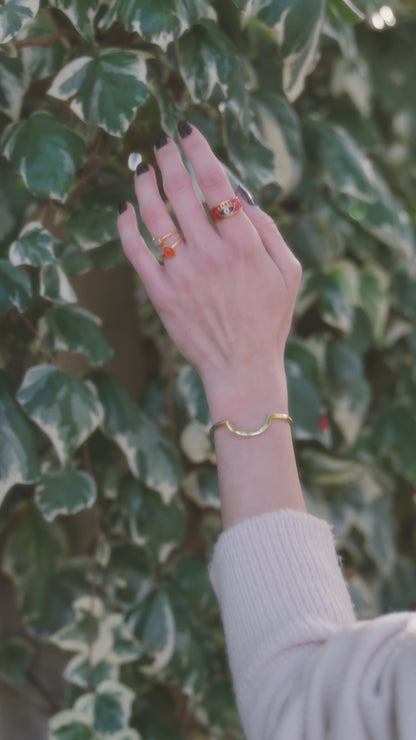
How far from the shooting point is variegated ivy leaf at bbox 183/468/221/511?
1016 millimetres

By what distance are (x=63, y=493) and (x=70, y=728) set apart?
0.79 ft

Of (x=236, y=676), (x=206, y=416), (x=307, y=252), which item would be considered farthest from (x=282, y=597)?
(x=307, y=252)

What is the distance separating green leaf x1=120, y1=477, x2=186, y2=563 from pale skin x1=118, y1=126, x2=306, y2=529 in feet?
1.16

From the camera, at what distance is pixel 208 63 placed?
75cm

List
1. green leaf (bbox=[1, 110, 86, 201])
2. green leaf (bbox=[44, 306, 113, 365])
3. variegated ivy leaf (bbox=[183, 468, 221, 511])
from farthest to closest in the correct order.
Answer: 1. variegated ivy leaf (bbox=[183, 468, 221, 511])
2. green leaf (bbox=[44, 306, 113, 365])
3. green leaf (bbox=[1, 110, 86, 201])

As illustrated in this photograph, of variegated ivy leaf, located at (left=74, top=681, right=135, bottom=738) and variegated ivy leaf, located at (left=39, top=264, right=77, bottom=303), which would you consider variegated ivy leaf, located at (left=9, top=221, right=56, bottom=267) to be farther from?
variegated ivy leaf, located at (left=74, top=681, right=135, bottom=738)

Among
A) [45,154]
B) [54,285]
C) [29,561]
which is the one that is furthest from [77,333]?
[29,561]

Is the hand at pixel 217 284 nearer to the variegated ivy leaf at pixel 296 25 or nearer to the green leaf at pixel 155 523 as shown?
the variegated ivy leaf at pixel 296 25

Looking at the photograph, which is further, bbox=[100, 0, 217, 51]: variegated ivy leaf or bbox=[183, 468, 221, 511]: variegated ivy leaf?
bbox=[183, 468, 221, 511]: variegated ivy leaf

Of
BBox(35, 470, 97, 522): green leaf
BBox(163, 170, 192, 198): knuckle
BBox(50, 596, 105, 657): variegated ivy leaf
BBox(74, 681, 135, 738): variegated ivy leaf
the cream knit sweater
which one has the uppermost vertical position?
BBox(163, 170, 192, 198): knuckle

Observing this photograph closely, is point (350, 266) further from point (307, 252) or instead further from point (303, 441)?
point (303, 441)

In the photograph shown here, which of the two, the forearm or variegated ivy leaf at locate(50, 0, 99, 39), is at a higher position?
variegated ivy leaf at locate(50, 0, 99, 39)

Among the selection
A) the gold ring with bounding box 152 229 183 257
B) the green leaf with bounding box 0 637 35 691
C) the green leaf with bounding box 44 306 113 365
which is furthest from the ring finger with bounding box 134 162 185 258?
the green leaf with bounding box 0 637 35 691

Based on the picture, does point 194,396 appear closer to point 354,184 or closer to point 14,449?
point 14,449
